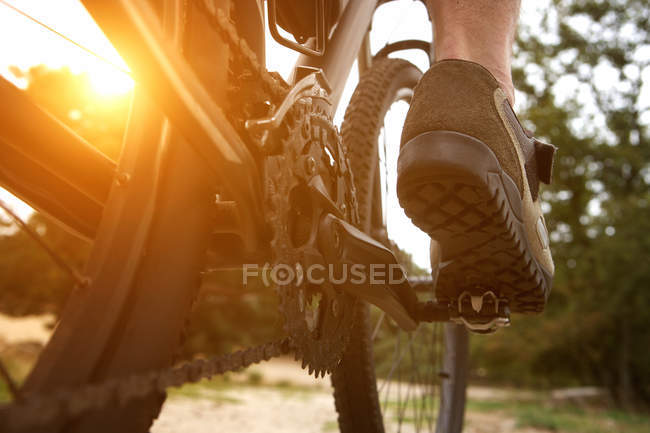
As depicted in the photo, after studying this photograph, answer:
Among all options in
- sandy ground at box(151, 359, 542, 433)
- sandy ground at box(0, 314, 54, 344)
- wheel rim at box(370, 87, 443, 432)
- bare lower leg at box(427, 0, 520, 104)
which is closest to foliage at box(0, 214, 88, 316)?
sandy ground at box(0, 314, 54, 344)

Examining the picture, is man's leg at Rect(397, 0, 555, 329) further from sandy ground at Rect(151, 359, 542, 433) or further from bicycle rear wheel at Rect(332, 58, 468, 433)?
sandy ground at Rect(151, 359, 542, 433)

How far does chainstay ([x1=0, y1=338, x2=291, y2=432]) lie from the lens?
1.05ft

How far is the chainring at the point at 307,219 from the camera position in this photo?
0.57 m

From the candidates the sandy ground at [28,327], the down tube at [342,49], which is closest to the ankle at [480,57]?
the down tube at [342,49]

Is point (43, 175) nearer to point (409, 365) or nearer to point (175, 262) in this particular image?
point (175, 262)

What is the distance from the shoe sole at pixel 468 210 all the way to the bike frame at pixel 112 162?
0.23m

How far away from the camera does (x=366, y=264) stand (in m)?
0.71

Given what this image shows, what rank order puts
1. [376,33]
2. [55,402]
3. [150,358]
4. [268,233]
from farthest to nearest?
[376,33] → [268,233] → [150,358] → [55,402]

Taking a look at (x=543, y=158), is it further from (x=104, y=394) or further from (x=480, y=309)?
(x=104, y=394)

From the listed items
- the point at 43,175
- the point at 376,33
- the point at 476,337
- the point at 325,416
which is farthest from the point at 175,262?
the point at 476,337

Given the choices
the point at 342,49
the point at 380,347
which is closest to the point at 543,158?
the point at 342,49

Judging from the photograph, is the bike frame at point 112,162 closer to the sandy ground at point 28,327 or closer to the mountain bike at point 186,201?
the mountain bike at point 186,201

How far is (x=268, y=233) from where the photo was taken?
576 millimetres

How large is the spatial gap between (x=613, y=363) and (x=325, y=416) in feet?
13.9
